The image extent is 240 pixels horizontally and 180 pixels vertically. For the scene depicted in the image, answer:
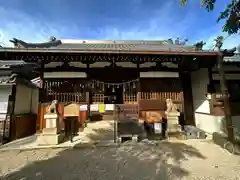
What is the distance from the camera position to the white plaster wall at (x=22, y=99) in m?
7.45

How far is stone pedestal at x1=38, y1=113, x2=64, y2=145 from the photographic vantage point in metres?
5.63

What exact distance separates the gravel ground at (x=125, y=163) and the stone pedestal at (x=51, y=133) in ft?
1.76

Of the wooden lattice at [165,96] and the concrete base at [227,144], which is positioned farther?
the wooden lattice at [165,96]

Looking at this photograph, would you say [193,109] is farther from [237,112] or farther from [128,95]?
[128,95]

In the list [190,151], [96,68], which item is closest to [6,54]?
[96,68]

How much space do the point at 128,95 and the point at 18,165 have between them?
5402mm

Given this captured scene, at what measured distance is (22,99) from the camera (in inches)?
316

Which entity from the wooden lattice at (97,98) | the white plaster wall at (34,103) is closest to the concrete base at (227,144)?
the wooden lattice at (97,98)

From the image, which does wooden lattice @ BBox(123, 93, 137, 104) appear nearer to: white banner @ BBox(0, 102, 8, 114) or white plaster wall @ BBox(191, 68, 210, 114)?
white plaster wall @ BBox(191, 68, 210, 114)

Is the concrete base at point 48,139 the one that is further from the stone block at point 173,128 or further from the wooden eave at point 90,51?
the stone block at point 173,128

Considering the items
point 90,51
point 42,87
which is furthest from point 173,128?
point 42,87

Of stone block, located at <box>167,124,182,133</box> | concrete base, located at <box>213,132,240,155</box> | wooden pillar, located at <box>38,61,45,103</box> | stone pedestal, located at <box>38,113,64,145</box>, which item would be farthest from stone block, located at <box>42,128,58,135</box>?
concrete base, located at <box>213,132,240,155</box>

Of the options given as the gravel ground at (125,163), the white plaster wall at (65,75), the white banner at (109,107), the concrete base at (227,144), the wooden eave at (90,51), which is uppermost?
the wooden eave at (90,51)

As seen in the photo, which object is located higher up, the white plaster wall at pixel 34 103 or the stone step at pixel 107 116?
the white plaster wall at pixel 34 103
